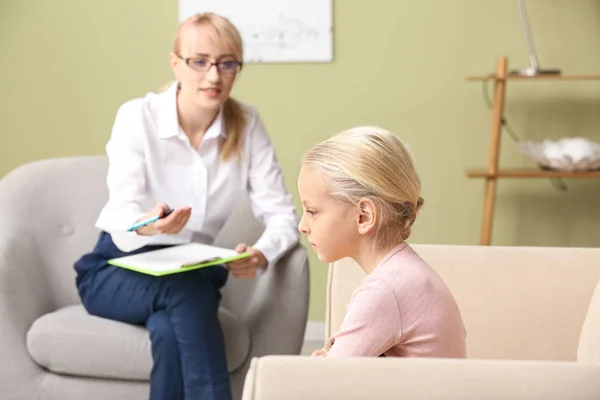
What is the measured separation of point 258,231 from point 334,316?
87 cm

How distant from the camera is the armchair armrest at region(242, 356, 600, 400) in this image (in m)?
0.99

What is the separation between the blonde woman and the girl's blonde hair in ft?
3.20

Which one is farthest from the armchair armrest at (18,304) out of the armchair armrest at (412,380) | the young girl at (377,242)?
the armchair armrest at (412,380)

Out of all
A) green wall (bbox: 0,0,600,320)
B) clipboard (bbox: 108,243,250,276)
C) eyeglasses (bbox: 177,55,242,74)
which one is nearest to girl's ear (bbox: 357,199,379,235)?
clipboard (bbox: 108,243,250,276)

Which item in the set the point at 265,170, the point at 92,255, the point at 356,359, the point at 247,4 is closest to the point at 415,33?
the point at 247,4

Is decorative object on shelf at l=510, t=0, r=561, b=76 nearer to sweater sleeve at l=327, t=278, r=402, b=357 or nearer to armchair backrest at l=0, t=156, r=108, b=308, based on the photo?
armchair backrest at l=0, t=156, r=108, b=308

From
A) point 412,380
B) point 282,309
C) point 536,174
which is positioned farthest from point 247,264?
point 412,380

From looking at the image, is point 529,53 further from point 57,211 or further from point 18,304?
point 18,304

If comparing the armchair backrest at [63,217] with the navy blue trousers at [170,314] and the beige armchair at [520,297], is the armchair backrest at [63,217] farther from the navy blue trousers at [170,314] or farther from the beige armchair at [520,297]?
the beige armchair at [520,297]

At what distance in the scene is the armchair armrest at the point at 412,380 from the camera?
3.25 ft

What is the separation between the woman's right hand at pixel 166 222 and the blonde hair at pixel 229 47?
32 cm

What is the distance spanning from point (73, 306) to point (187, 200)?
45 cm

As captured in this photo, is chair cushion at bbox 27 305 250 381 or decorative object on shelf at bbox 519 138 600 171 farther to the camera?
decorative object on shelf at bbox 519 138 600 171

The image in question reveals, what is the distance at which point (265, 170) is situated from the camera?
8.93ft
